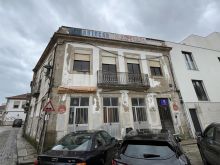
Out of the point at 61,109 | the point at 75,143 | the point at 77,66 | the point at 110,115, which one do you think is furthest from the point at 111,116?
the point at 75,143

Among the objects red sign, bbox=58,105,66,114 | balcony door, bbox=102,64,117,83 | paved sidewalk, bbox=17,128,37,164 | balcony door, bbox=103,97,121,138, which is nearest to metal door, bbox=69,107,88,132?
red sign, bbox=58,105,66,114

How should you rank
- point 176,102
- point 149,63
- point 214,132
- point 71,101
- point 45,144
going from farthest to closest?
1. point 149,63
2. point 176,102
3. point 71,101
4. point 45,144
5. point 214,132

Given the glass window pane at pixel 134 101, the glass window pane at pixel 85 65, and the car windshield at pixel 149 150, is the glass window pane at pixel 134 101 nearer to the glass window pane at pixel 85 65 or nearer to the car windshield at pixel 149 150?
the glass window pane at pixel 85 65

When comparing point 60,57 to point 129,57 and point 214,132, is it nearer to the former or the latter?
point 129,57

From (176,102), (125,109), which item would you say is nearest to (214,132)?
(125,109)

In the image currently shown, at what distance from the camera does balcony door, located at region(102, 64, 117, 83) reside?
35.0 ft

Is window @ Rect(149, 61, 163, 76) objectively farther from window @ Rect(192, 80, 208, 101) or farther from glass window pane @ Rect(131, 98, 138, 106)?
window @ Rect(192, 80, 208, 101)

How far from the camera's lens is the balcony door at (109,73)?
10.7 metres

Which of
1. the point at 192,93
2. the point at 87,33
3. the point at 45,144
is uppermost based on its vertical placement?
the point at 87,33

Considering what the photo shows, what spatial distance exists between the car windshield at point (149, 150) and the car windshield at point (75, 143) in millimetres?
1495

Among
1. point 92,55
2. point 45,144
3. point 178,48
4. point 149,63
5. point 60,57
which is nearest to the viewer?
point 45,144

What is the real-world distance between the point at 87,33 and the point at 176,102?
9.37 meters

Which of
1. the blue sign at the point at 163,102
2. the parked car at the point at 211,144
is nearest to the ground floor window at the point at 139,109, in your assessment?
the blue sign at the point at 163,102

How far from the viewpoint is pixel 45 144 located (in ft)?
26.8
